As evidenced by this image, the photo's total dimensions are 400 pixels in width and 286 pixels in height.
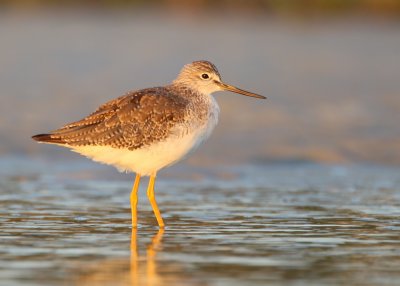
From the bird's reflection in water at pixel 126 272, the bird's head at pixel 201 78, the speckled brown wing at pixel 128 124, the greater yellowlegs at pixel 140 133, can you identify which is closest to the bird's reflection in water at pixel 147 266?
the bird's reflection in water at pixel 126 272

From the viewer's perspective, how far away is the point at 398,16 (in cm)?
3170

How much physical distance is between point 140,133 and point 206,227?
4.02 feet

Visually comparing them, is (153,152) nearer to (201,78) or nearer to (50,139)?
(50,139)

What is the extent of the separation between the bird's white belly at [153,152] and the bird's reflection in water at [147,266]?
1.22 m

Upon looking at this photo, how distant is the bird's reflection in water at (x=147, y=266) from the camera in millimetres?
8016

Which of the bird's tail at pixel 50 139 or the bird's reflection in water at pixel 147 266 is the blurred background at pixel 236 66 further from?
the bird's reflection in water at pixel 147 266

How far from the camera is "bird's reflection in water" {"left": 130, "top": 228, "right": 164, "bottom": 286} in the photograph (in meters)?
8.02

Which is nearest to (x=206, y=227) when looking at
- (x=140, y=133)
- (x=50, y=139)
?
(x=140, y=133)

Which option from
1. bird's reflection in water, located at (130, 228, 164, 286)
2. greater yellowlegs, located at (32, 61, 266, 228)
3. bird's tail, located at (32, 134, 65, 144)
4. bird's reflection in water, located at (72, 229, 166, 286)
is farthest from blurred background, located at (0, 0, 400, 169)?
bird's reflection in water, located at (72, 229, 166, 286)

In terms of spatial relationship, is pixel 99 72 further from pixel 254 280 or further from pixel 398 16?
pixel 254 280

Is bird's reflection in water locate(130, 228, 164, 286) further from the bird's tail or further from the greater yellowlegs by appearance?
the bird's tail

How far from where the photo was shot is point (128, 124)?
11.1 m

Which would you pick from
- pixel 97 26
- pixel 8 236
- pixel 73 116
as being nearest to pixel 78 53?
pixel 97 26

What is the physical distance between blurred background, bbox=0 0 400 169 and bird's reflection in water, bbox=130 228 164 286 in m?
5.84
